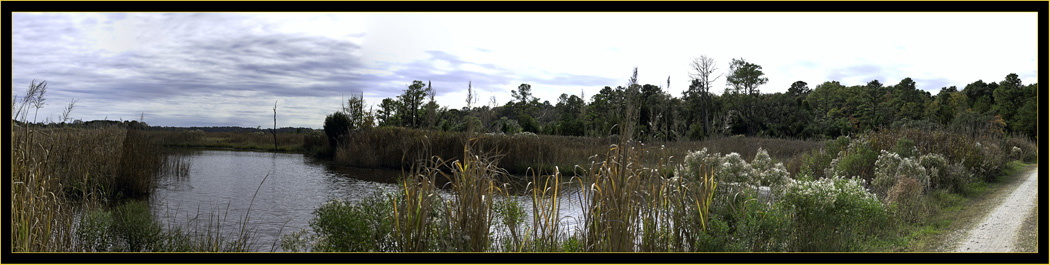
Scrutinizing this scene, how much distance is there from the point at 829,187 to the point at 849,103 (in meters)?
24.5

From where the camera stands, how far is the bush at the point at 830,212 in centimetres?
436

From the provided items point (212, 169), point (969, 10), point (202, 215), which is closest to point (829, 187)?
point (969, 10)

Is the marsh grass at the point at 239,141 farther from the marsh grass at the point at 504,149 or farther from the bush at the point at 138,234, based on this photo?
the bush at the point at 138,234

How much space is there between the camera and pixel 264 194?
860 centimetres

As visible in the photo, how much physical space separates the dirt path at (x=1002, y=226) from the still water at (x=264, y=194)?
3.01m

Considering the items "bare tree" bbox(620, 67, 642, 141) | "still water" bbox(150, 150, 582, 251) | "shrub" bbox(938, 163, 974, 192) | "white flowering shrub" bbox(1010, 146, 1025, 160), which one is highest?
"bare tree" bbox(620, 67, 642, 141)

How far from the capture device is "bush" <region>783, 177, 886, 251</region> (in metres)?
4.36

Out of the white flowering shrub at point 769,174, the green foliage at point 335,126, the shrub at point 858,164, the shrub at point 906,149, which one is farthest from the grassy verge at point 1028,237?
the green foliage at point 335,126

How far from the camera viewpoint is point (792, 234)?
4.34m

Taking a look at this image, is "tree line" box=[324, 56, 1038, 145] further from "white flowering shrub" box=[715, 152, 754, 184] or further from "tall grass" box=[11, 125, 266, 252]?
"tall grass" box=[11, 125, 266, 252]

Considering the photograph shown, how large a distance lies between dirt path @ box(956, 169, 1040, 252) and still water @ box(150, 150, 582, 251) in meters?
3.01

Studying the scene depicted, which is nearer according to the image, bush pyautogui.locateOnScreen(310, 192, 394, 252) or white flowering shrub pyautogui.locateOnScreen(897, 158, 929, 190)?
bush pyautogui.locateOnScreen(310, 192, 394, 252)

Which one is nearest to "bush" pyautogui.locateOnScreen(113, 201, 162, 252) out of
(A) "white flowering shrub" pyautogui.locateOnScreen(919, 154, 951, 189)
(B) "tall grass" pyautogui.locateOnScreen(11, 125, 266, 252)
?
(B) "tall grass" pyautogui.locateOnScreen(11, 125, 266, 252)

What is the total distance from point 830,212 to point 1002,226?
6.22 feet
